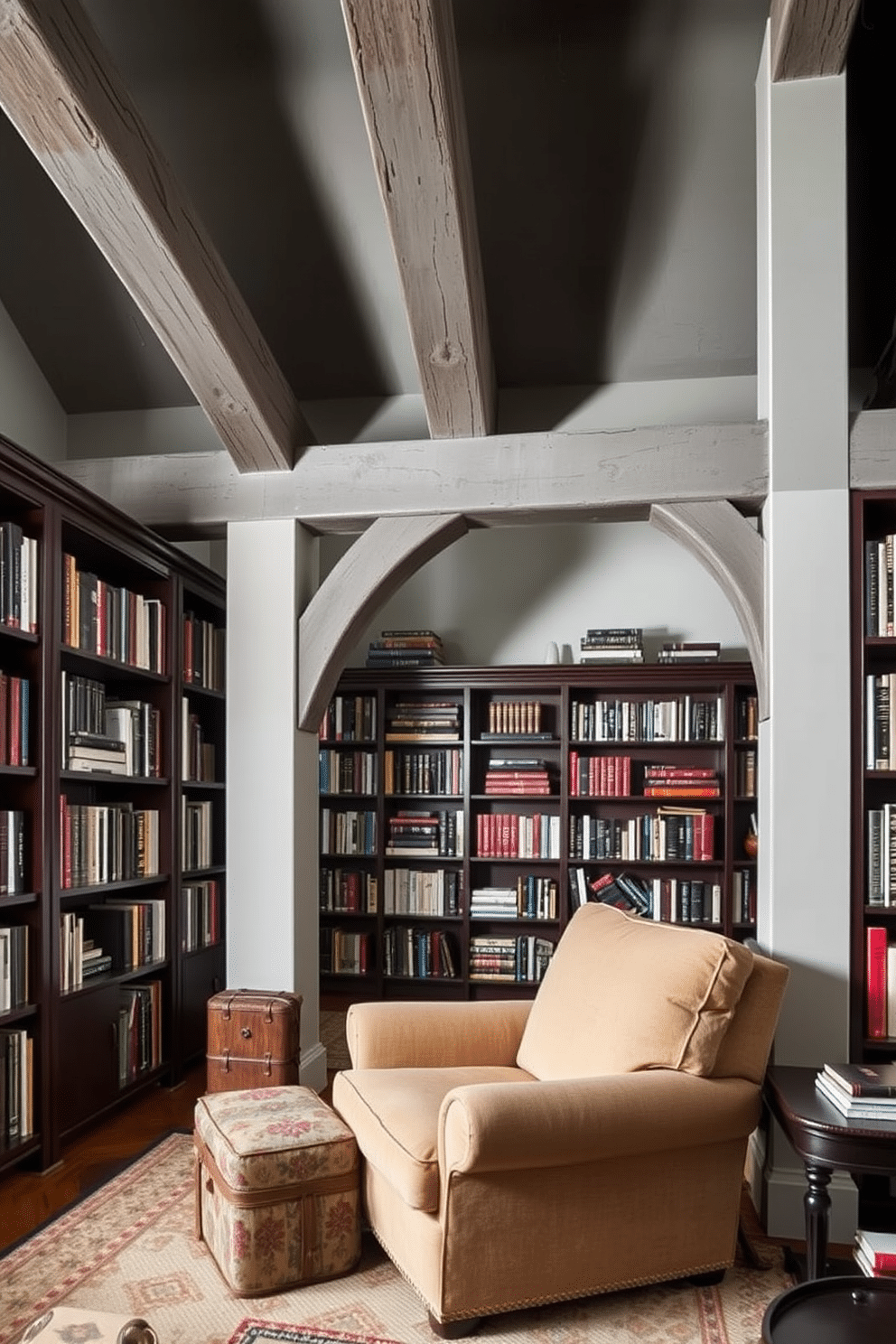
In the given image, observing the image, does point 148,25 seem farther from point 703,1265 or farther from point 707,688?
point 703,1265

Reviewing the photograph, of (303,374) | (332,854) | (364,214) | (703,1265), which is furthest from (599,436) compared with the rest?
(332,854)

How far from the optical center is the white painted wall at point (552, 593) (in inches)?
227

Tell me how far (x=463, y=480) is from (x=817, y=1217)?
2532 millimetres

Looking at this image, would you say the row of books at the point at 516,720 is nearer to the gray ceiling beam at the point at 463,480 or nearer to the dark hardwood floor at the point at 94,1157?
the gray ceiling beam at the point at 463,480

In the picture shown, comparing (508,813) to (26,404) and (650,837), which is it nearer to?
(650,837)

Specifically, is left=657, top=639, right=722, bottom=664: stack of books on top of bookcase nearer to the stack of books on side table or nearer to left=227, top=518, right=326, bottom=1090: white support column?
left=227, top=518, right=326, bottom=1090: white support column

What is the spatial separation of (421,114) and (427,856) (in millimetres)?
Result: 3810

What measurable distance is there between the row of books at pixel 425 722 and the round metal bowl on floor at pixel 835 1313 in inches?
157

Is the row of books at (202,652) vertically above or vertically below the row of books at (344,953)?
above

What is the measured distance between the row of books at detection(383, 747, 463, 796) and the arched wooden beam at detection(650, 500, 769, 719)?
2.43 meters

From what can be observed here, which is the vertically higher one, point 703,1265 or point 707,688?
point 707,688

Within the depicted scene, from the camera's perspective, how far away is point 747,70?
3936mm

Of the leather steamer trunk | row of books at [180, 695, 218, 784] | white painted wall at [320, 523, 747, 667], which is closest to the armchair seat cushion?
the leather steamer trunk

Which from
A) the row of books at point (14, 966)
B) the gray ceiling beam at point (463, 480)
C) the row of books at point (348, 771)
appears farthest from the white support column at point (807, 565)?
the row of books at point (348, 771)
